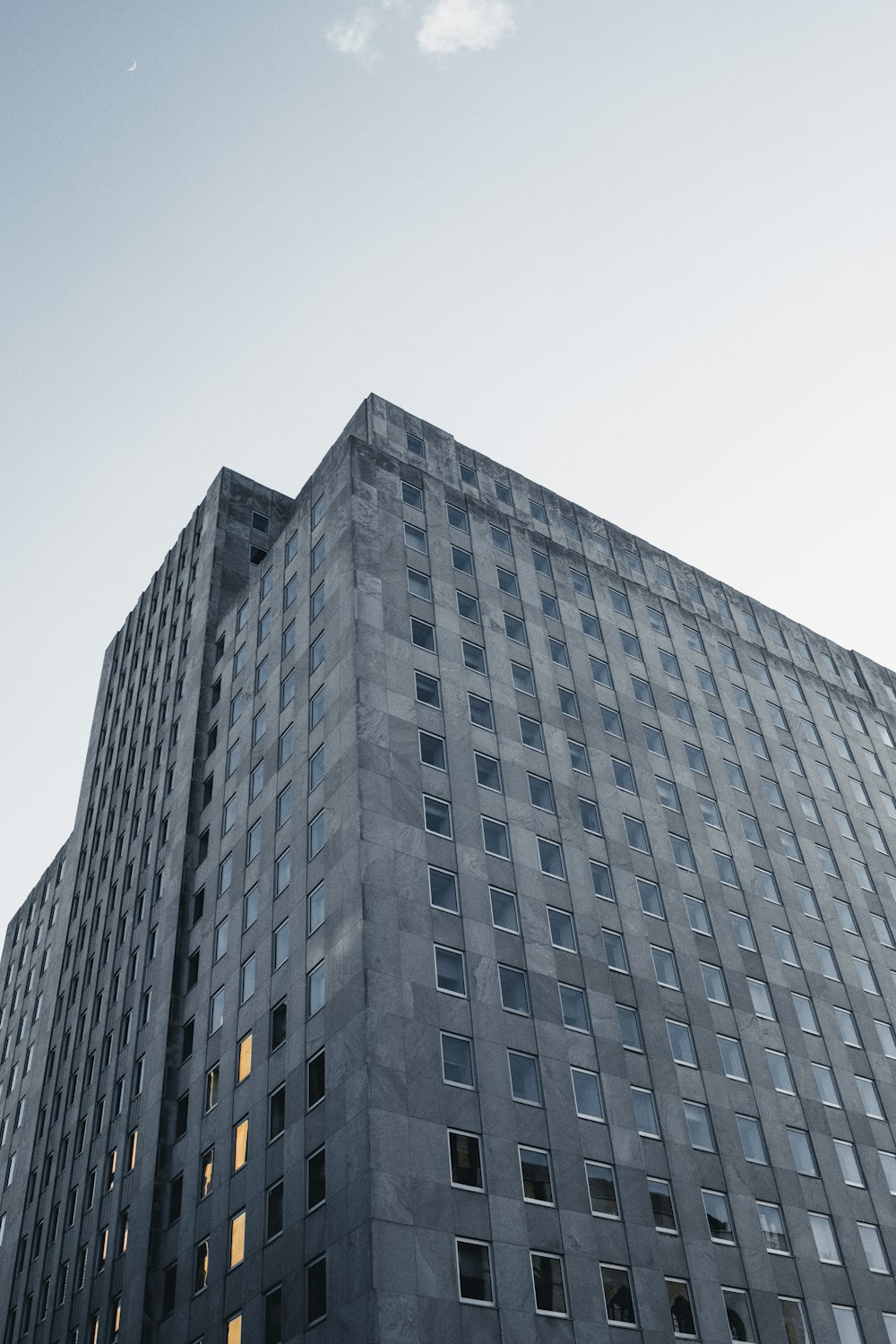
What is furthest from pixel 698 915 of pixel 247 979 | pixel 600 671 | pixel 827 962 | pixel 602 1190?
pixel 247 979

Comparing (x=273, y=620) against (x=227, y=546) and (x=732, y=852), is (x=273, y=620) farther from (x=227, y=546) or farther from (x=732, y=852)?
(x=732, y=852)

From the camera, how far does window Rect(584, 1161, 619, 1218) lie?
130 feet

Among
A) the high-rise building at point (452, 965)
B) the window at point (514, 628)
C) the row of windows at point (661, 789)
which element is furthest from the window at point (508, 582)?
the row of windows at point (661, 789)

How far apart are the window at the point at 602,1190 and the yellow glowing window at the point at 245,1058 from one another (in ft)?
42.6

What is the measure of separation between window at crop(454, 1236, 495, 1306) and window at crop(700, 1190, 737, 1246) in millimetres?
10920

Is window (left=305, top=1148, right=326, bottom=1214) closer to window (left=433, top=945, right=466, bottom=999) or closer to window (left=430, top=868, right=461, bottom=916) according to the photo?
window (left=433, top=945, right=466, bottom=999)

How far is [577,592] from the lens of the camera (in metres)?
65.2

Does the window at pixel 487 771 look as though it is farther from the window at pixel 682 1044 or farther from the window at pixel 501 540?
the window at pixel 501 540

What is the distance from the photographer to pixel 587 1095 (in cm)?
4241

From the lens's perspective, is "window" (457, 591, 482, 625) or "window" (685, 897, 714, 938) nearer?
"window" (685, 897, 714, 938)

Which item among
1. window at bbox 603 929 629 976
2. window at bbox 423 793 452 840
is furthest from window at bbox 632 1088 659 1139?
window at bbox 423 793 452 840

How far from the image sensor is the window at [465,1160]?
3672cm

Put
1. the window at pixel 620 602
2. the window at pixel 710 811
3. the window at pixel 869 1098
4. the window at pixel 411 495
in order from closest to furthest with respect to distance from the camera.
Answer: the window at pixel 869 1098
the window at pixel 710 811
the window at pixel 411 495
the window at pixel 620 602

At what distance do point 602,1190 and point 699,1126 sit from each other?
262 inches
